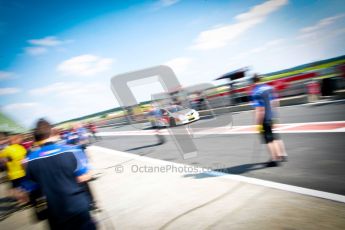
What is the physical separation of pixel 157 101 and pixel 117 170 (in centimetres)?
1275

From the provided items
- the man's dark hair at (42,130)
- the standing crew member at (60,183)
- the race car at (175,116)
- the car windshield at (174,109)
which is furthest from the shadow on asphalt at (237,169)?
the car windshield at (174,109)

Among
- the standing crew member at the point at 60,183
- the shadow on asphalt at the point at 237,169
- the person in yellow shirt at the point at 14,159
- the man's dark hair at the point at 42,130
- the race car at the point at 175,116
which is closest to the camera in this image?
the standing crew member at the point at 60,183

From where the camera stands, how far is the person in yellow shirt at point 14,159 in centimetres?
588

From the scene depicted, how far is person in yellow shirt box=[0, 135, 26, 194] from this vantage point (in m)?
5.88

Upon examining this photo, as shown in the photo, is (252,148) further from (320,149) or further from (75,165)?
(75,165)

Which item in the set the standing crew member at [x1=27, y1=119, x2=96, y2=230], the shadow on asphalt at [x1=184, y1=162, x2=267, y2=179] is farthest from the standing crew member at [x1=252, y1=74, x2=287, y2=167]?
the standing crew member at [x1=27, y1=119, x2=96, y2=230]

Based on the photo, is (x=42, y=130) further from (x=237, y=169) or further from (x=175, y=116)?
(x=175, y=116)

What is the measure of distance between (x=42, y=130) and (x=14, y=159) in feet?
13.0

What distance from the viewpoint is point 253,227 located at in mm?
3357

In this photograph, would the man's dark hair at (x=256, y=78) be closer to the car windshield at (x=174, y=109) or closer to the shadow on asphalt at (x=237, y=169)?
the shadow on asphalt at (x=237, y=169)

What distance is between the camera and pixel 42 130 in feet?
9.24

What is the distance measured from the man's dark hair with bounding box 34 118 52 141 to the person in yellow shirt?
12.1ft

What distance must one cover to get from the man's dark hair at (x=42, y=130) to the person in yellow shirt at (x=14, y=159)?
3.68 metres

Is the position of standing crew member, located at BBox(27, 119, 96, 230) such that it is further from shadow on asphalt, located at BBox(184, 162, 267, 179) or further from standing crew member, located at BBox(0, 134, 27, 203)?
standing crew member, located at BBox(0, 134, 27, 203)
